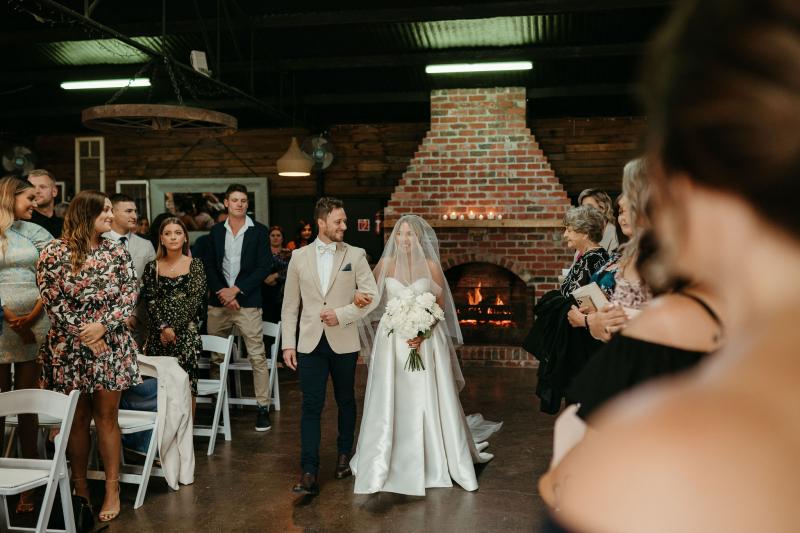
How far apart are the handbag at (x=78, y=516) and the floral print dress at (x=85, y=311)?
0.54 meters

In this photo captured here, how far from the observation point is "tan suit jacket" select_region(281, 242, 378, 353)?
3.95m

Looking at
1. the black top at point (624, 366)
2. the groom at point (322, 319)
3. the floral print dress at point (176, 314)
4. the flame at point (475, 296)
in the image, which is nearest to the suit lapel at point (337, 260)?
the groom at point (322, 319)

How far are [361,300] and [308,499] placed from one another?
1.16 meters

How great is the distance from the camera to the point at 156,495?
388 cm

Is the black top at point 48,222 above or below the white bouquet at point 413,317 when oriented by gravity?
above

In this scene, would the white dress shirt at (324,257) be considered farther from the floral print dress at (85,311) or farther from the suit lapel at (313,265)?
the floral print dress at (85,311)

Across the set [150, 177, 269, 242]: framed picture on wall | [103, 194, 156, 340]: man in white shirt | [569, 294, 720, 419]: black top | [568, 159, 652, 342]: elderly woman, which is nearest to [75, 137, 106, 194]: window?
[150, 177, 269, 242]: framed picture on wall

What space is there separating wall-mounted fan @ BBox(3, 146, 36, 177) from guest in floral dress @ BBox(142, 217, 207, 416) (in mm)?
7087

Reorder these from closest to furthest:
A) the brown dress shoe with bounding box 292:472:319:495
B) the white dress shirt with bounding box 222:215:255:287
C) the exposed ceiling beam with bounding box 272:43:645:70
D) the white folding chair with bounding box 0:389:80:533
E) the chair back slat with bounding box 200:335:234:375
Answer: the white folding chair with bounding box 0:389:80:533 < the brown dress shoe with bounding box 292:472:319:495 < the chair back slat with bounding box 200:335:234:375 < the white dress shirt with bounding box 222:215:255:287 < the exposed ceiling beam with bounding box 272:43:645:70

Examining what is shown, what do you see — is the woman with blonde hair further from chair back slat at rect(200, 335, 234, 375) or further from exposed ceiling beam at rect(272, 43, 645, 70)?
exposed ceiling beam at rect(272, 43, 645, 70)

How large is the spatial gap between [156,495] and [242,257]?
2116 millimetres

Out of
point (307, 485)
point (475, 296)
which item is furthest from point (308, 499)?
point (475, 296)

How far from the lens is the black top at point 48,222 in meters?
4.65

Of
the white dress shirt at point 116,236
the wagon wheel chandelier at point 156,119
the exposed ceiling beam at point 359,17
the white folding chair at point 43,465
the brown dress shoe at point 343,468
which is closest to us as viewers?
the white folding chair at point 43,465
